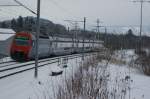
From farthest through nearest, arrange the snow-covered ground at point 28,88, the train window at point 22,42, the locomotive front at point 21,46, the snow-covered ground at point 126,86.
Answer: the train window at point 22,42 → the locomotive front at point 21,46 → the snow-covered ground at point 28,88 → the snow-covered ground at point 126,86

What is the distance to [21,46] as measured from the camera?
104 feet

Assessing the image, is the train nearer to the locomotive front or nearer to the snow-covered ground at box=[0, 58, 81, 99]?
the locomotive front

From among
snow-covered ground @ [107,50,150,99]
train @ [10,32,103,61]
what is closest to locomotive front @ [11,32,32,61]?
train @ [10,32,103,61]

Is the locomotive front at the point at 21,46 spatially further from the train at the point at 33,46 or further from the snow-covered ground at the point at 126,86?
the snow-covered ground at the point at 126,86

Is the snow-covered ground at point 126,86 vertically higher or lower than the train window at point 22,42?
lower

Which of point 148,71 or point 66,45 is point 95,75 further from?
point 66,45

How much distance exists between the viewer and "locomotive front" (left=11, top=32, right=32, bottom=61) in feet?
102

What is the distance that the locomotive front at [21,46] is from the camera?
1222 inches

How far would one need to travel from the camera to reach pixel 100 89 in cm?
831

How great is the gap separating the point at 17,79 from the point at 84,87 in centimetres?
1050

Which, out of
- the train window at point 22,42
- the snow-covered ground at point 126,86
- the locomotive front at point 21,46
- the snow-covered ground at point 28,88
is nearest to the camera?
the snow-covered ground at point 126,86

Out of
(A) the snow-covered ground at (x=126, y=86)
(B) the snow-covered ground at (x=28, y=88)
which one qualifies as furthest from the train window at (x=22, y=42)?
(B) the snow-covered ground at (x=28, y=88)

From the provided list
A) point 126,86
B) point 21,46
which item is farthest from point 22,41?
point 126,86

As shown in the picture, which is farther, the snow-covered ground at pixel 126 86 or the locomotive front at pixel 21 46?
the locomotive front at pixel 21 46
